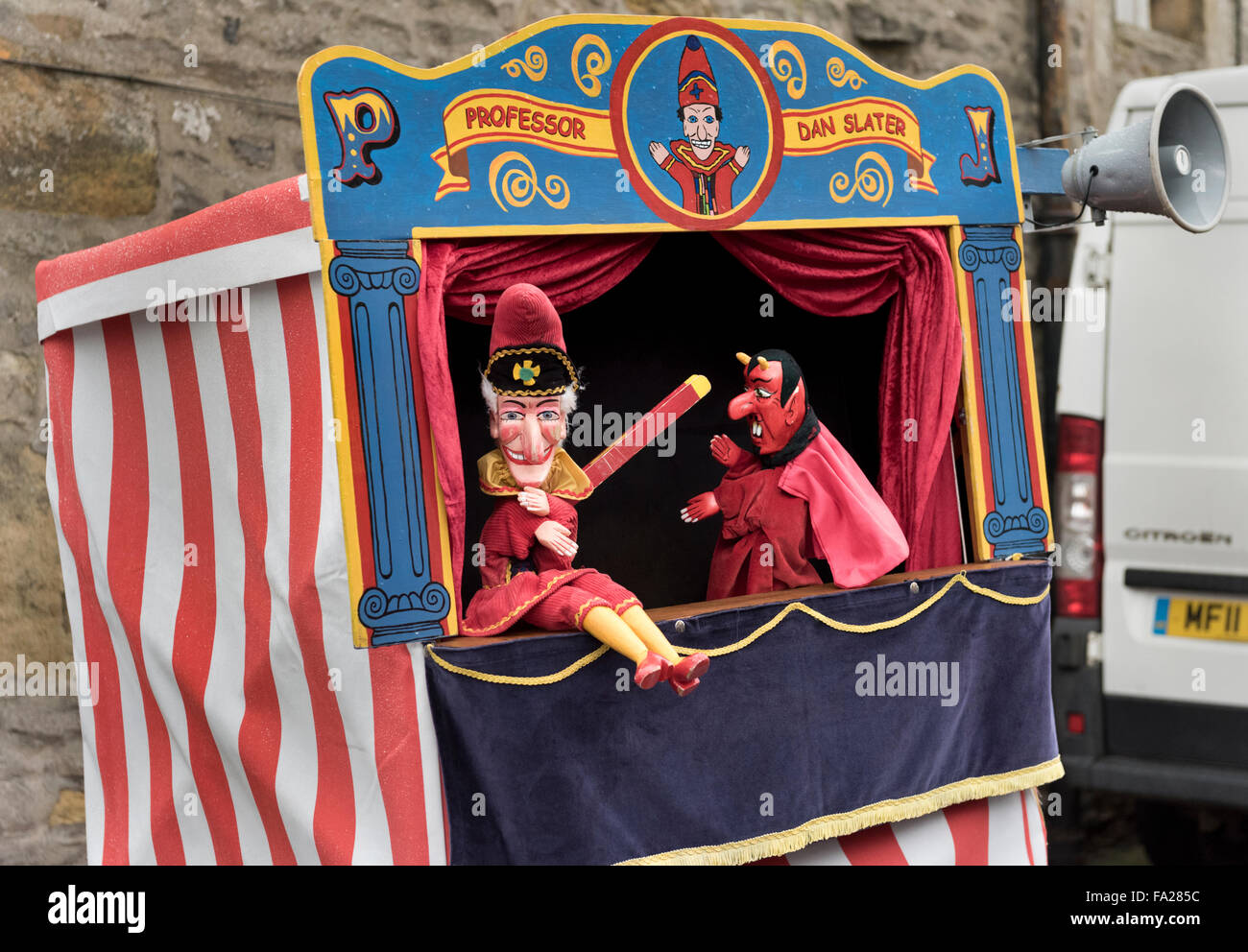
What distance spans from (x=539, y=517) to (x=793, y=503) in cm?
89

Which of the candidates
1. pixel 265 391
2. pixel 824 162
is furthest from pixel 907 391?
pixel 265 391

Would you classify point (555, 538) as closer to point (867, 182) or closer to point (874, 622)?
point (874, 622)

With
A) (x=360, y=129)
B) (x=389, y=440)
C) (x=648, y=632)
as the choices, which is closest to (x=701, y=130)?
(x=360, y=129)

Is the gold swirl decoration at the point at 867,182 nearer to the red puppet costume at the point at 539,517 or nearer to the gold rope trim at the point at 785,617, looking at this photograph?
the red puppet costume at the point at 539,517

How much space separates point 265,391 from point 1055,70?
5.35 meters

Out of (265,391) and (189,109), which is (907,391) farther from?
(189,109)

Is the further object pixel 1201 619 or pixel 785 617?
pixel 1201 619

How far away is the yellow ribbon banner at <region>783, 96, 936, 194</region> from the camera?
383cm

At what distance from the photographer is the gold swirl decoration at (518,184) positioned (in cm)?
337

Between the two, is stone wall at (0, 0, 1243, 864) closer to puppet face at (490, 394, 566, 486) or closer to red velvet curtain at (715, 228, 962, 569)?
puppet face at (490, 394, 566, 486)

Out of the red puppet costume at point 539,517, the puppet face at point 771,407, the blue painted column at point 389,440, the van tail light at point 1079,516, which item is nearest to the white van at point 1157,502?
the van tail light at point 1079,516

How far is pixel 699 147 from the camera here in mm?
3648

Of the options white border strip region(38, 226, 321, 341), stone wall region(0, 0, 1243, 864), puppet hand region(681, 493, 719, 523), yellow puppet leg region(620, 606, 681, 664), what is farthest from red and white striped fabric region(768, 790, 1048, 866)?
stone wall region(0, 0, 1243, 864)

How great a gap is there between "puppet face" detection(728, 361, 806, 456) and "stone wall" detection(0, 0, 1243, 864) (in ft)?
6.45
